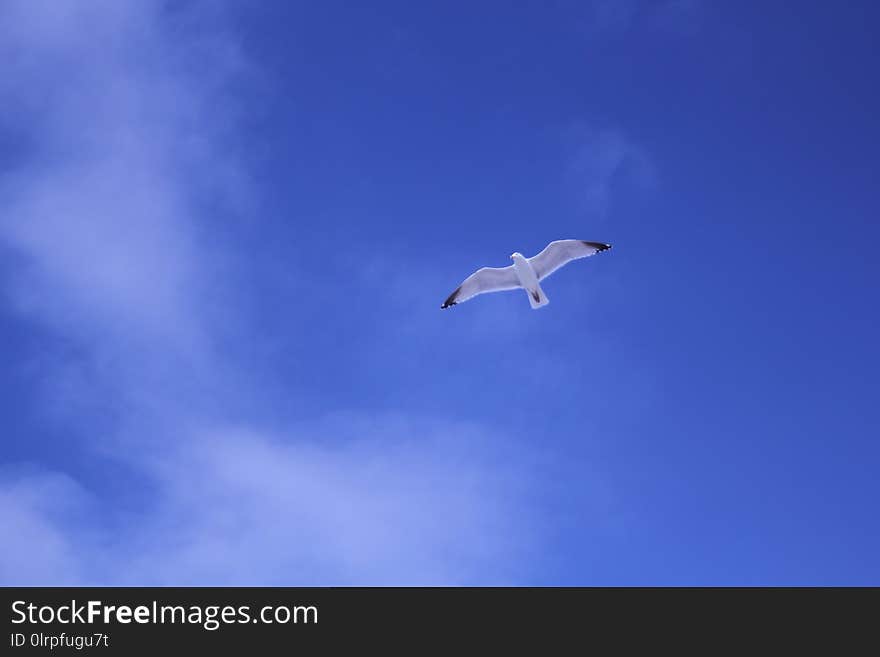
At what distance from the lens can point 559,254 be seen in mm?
39312

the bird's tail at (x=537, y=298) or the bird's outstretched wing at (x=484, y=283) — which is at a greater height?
the bird's outstretched wing at (x=484, y=283)

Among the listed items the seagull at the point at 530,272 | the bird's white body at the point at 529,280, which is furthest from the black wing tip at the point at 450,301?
the bird's white body at the point at 529,280

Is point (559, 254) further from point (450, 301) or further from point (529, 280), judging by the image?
point (450, 301)

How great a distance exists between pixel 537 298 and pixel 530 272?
47.6 inches

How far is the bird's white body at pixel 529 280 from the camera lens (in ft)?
127

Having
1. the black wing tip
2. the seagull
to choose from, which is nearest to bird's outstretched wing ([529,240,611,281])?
the seagull

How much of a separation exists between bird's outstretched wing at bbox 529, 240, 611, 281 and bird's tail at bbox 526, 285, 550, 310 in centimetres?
76

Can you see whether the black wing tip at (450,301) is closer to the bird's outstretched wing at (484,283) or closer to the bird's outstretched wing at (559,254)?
the bird's outstretched wing at (484,283)

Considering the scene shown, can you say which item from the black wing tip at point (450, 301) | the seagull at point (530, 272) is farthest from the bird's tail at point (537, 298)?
the black wing tip at point (450, 301)

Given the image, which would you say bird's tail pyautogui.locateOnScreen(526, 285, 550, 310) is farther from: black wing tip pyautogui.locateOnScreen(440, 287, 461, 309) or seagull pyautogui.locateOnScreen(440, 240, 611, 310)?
black wing tip pyautogui.locateOnScreen(440, 287, 461, 309)

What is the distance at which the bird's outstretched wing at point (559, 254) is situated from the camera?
38.8 meters
